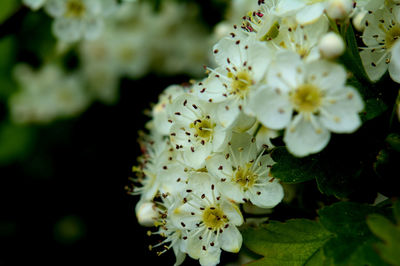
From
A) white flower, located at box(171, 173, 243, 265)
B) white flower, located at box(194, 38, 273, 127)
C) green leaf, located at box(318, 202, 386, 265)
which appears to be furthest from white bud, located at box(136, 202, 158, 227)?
green leaf, located at box(318, 202, 386, 265)

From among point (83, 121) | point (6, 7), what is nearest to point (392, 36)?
point (6, 7)

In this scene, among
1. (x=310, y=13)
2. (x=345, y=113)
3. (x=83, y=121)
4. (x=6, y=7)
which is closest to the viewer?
(x=345, y=113)

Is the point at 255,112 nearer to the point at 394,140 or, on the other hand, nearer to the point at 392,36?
the point at 394,140

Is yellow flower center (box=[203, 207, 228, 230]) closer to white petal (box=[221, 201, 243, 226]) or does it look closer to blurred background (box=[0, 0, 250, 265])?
white petal (box=[221, 201, 243, 226])

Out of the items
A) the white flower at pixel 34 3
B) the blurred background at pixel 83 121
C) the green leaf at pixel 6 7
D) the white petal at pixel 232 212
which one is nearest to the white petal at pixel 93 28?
the white flower at pixel 34 3

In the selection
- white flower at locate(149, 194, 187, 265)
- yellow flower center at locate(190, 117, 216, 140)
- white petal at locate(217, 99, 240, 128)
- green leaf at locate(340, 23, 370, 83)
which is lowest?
white flower at locate(149, 194, 187, 265)
